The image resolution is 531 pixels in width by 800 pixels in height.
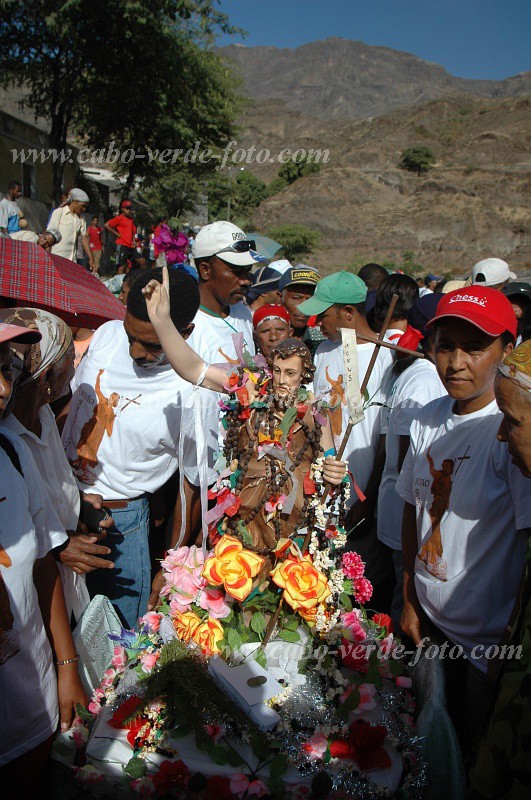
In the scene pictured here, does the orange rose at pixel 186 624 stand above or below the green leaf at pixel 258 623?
below

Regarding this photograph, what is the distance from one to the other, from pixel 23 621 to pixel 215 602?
72 cm

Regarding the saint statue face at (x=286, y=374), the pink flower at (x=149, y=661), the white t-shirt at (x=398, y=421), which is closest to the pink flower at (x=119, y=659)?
the pink flower at (x=149, y=661)

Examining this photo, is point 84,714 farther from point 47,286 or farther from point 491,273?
point 491,273

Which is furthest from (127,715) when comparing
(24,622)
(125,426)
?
(125,426)

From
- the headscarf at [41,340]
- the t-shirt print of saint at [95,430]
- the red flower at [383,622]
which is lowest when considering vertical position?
the red flower at [383,622]

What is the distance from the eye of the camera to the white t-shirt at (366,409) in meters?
3.63

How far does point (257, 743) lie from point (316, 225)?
4751cm

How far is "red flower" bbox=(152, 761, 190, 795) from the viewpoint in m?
1.84

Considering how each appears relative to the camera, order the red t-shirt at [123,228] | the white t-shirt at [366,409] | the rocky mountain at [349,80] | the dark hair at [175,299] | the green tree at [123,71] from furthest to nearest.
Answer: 1. the rocky mountain at [349,80]
2. the green tree at [123,71]
3. the red t-shirt at [123,228]
4. the white t-shirt at [366,409]
5. the dark hair at [175,299]

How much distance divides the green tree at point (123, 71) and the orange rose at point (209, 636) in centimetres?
1828

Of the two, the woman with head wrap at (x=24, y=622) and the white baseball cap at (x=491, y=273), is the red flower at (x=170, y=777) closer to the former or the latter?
the woman with head wrap at (x=24, y=622)

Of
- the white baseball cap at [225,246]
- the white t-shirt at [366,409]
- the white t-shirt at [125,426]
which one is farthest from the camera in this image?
the white baseball cap at [225,246]

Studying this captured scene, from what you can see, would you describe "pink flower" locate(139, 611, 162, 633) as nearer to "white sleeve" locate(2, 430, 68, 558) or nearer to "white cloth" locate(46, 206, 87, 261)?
"white sleeve" locate(2, 430, 68, 558)

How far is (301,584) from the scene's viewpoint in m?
2.14
